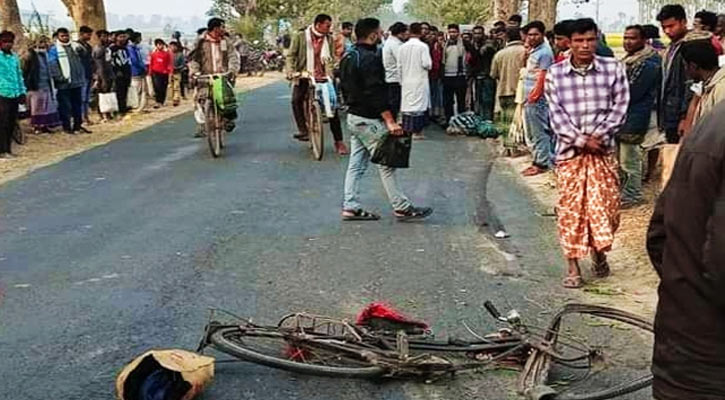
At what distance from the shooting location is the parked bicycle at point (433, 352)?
4.74 m

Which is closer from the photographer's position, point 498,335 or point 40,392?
point 40,392

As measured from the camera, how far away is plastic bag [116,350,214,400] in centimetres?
441

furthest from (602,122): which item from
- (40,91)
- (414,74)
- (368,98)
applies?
(40,91)

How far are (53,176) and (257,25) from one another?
3743cm

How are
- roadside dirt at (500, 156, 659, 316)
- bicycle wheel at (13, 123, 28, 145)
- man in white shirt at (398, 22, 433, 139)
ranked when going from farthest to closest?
1. bicycle wheel at (13, 123, 28, 145)
2. man in white shirt at (398, 22, 433, 139)
3. roadside dirt at (500, 156, 659, 316)

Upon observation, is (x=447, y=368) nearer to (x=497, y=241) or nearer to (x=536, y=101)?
(x=497, y=241)

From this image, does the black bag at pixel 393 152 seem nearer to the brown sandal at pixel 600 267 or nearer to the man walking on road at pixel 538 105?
the brown sandal at pixel 600 267

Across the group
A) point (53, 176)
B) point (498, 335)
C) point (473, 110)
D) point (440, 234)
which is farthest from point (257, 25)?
point (498, 335)

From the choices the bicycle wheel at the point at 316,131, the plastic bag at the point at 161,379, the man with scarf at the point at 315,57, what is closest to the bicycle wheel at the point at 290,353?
the plastic bag at the point at 161,379

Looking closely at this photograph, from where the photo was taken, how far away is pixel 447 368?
4789 millimetres

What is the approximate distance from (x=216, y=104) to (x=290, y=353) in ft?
27.1

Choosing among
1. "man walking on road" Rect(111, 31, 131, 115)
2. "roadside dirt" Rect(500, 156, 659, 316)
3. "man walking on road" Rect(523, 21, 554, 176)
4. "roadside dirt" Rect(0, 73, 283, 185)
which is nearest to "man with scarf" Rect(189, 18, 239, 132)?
"roadside dirt" Rect(0, 73, 283, 185)

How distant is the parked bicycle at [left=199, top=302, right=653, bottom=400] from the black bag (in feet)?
10.8

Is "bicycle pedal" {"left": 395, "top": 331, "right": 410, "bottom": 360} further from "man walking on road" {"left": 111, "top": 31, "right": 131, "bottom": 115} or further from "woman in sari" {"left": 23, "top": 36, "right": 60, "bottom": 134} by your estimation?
"man walking on road" {"left": 111, "top": 31, "right": 131, "bottom": 115}
